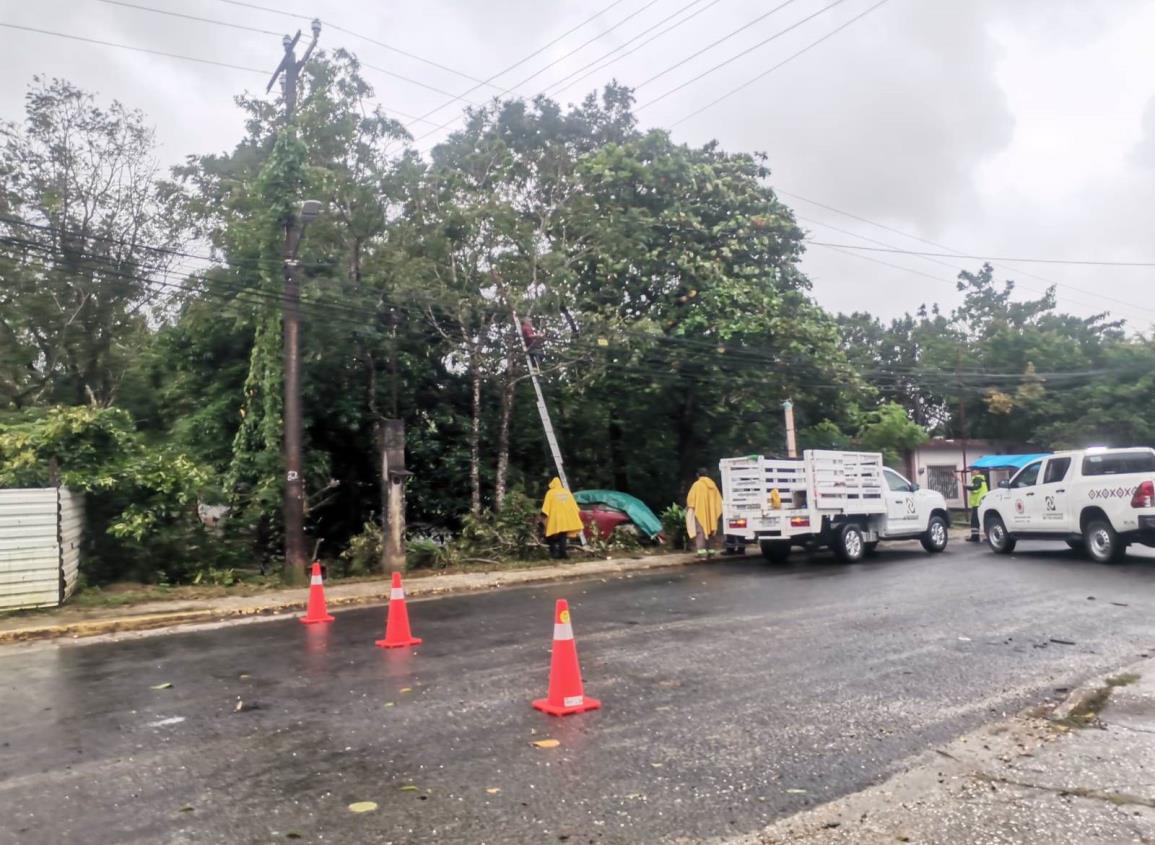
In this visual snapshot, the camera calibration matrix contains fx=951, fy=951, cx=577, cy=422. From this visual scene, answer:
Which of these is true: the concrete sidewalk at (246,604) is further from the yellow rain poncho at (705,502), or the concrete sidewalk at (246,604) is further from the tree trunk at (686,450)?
the tree trunk at (686,450)

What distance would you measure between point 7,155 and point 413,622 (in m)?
19.8

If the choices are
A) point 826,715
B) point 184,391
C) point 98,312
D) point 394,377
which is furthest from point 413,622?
point 98,312

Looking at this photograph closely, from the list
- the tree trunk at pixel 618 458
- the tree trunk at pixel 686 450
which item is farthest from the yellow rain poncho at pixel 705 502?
the tree trunk at pixel 618 458

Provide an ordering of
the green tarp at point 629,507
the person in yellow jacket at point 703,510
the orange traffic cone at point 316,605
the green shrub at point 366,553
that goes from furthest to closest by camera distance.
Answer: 1. the green tarp at point 629,507
2. the person in yellow jacket at point 703,510
3. the green shrub at point 366,553
4. the orange traffic cone at point 316,605

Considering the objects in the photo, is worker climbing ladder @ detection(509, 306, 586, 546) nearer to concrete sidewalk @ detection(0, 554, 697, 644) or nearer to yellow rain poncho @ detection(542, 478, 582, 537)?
yellow rain poncho @ detection(542, 478, 582, 537)

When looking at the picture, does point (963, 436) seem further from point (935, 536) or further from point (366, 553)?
point (366, 553)

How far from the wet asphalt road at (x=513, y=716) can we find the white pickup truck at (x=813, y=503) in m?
5.58

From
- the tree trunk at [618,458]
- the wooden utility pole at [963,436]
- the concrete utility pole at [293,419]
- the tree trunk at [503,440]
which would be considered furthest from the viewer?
the wooden utility pole at [963,436]

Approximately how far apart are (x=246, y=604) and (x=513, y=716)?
825cm

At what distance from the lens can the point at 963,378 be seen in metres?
40.0

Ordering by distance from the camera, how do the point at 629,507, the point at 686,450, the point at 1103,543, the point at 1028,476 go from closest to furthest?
1. the point at 1103,543
2. the point at 1028,476
3. the point at 629,507
4. the point at 686,450

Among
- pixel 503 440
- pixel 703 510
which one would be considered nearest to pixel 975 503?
pixel 703 510

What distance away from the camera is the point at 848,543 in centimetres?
Answer: 1855

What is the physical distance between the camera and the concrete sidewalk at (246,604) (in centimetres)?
1210
